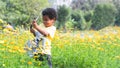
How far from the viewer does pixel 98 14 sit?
22469 mm

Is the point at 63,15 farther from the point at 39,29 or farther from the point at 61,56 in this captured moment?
the point at 39,29

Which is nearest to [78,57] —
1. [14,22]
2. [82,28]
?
[14,22]

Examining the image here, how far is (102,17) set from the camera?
73.7ft

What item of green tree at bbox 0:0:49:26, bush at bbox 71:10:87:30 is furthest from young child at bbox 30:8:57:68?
bush at bbox 71:10:87:30

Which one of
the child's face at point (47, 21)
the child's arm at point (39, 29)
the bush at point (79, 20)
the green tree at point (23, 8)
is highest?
the green tree at point (23, 8)

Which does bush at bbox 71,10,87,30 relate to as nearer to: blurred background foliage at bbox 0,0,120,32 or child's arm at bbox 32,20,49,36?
blurred background foliage at bbox 0,0,120,32

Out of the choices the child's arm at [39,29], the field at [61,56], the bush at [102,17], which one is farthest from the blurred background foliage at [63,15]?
the child's arm at [39,29]

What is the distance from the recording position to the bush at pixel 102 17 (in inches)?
885

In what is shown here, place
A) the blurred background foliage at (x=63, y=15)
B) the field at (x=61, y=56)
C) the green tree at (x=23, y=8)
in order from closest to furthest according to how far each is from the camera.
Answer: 1. the field at (x=61, y=56)
2. the blurred background foliage at (x=63, y=15)
3. the green tree at (x=23, y=8)

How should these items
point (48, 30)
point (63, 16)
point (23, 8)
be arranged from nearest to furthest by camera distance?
point (48, 30) < point (23, 8) < point (63, 16)

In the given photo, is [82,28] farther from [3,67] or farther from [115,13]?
[3,67]

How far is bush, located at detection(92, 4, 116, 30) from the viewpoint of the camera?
73.7 feet

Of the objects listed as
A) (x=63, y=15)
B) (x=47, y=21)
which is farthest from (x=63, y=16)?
(x=47, y=21)

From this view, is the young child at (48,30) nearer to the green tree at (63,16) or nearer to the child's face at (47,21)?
the child's face at (47,21)
